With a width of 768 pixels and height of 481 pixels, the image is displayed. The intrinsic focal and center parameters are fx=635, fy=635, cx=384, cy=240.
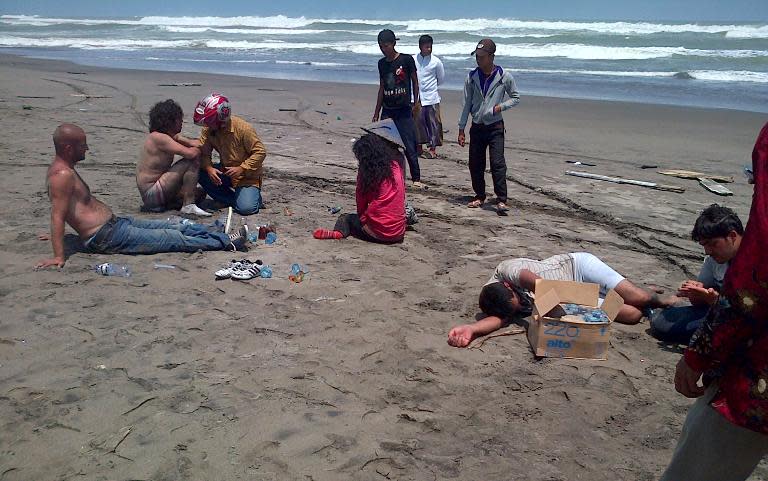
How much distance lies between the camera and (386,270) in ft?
18.2

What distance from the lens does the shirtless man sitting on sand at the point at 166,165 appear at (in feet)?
21.7

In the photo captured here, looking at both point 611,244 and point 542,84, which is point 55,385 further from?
point 542,84

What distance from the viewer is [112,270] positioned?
5129 millimetres

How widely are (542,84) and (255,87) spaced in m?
9.34

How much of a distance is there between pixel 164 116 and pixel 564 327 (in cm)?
463

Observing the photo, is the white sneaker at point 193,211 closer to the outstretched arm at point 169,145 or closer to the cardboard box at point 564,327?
the outstretched arm at point 169,145

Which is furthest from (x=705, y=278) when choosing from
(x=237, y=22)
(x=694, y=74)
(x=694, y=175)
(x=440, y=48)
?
(x=237, y=22)

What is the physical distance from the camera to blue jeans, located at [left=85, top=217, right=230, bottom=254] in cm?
547

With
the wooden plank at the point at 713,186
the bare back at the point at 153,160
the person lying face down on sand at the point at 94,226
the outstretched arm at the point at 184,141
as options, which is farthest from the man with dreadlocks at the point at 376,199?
the wooden plank at the point at 713,186

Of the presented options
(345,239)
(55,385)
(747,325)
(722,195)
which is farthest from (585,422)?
(722,195)

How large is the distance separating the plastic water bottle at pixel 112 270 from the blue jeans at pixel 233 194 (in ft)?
5.99

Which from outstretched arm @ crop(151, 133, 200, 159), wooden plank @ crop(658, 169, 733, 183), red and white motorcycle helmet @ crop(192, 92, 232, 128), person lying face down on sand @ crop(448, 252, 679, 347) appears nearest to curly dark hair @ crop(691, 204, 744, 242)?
person lying face down on sand @ crop(448, 252, 679, 347)

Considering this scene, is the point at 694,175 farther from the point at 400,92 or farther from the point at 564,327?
the point at 564,327

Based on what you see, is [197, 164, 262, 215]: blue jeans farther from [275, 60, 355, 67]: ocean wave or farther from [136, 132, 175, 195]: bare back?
[275, 60, 355, 67]: ocean wave
